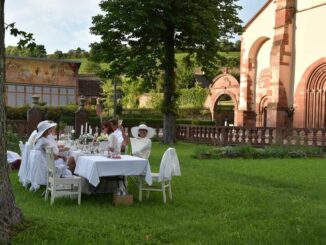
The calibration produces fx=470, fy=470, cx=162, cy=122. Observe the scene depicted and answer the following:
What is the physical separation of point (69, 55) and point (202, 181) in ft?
335

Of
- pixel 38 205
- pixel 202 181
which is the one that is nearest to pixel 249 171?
pixel 202 181

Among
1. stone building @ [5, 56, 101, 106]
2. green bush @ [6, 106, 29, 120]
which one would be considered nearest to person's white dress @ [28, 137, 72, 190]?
green bush @ [6, 106, 29, 120]

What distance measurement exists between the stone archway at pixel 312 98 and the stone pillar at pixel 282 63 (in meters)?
0.83

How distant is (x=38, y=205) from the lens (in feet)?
29.2

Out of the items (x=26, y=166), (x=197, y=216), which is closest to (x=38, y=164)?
(x=26, y=166)

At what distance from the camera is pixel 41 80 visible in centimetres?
4462

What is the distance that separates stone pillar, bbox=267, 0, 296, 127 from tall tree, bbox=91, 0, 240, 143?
364 centimetres

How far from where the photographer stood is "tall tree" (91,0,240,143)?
2406cm

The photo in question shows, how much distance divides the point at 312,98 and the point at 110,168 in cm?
2197

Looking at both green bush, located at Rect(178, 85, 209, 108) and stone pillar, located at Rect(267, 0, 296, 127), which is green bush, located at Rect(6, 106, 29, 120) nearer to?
stone pillar, located at Rect(267, 0, 296, 127)

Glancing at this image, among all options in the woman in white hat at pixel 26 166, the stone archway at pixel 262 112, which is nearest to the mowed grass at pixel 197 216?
the woman in white hat at pixel 26 166

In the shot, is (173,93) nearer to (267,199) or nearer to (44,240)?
(267,199)

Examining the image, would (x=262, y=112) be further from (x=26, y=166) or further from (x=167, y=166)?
(x=167, y=166)

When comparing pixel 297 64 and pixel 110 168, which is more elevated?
pixel 297 64
